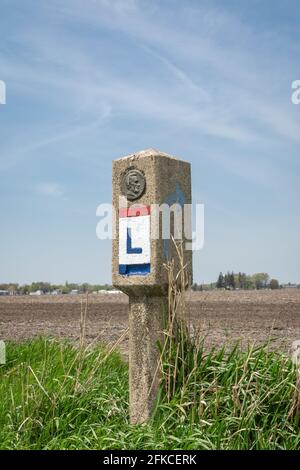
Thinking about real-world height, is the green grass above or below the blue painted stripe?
below

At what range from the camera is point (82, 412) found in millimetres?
4688

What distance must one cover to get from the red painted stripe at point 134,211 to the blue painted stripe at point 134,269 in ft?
1.22

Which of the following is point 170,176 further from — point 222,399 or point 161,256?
point 222,399

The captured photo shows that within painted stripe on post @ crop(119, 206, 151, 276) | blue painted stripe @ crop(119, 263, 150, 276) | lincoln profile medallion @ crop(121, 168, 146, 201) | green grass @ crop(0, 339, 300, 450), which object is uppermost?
lincoln profile medallion @ crop(121, 168, 146, 201)

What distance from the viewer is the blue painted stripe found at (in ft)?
15.5

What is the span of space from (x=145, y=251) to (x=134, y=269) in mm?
177

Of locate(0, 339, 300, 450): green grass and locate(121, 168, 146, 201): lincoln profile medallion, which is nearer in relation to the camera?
locate(0, 339, 300, 450): green grass

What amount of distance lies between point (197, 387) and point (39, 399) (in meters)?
1.14

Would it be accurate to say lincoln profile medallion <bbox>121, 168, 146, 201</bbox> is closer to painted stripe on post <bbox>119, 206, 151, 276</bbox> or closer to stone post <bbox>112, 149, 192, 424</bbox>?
stone post <bbox>112, 149, 192, 424</bbox>

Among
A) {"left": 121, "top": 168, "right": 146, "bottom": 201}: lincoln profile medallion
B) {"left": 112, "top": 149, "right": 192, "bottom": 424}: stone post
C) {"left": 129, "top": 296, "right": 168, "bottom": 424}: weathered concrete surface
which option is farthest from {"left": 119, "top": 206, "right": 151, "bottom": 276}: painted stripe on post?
{"left": 129, "top": 296, "right": 168, "bottom": 424}: weathered concrete surface

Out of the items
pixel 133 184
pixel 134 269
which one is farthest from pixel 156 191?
pixel 134 269

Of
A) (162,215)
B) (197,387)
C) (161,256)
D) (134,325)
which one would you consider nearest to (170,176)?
(162,215)

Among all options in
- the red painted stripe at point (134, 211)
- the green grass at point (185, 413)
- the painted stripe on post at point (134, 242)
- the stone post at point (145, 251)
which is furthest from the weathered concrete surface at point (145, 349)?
the red painted stripe at point (134, 211)

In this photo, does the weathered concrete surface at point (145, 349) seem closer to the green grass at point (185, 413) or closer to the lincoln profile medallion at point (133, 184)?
the green grass at point (185, 413)
